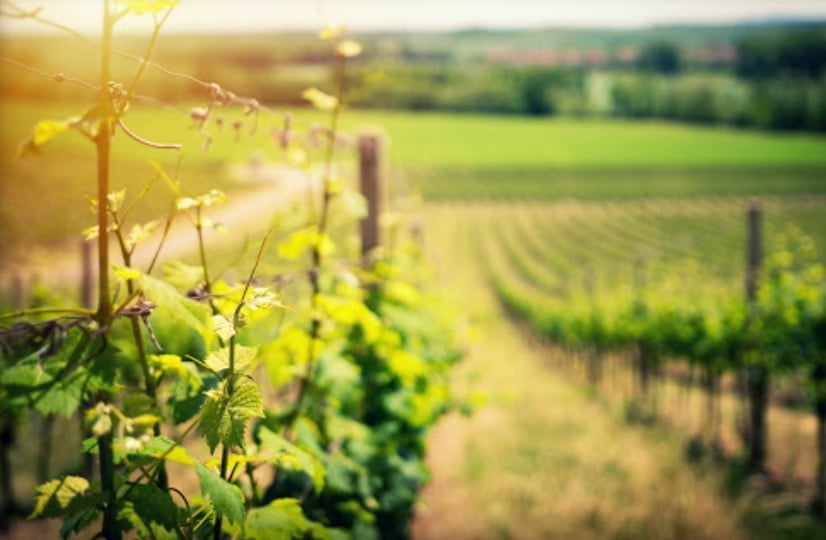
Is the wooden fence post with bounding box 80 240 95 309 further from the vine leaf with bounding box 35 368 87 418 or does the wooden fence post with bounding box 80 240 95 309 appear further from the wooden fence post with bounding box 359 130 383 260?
the vine leaf with bounding box 35 368 87 418

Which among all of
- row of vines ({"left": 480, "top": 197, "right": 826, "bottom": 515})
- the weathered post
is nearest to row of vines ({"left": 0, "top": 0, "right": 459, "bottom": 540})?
row of vines ({"left": 480, "top": 197, "right": 826, "bottom": 515})

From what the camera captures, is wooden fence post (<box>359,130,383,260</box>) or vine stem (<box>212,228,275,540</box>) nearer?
vine stem (<box>212,228,275,540</box>)

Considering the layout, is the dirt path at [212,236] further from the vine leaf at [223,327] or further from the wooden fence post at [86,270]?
the vine leaf at [223,327]

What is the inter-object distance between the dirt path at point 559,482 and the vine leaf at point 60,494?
210cm

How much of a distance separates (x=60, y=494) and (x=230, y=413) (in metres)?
0.25

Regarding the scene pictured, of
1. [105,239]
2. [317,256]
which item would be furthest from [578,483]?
[105,239]

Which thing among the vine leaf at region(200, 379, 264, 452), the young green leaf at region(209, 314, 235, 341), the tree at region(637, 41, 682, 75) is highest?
the tree at region(637, 41, 682, 75)

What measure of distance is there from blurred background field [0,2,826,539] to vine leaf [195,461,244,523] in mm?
449

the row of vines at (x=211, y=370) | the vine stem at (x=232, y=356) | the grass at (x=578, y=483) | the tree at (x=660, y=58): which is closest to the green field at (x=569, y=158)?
the tree at (x=660, y=58)

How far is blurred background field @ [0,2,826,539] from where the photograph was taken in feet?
13.3

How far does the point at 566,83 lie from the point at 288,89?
177 feet

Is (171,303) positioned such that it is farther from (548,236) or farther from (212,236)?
(548,236)

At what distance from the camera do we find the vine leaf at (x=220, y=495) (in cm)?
102

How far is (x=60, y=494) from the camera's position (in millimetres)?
1013
